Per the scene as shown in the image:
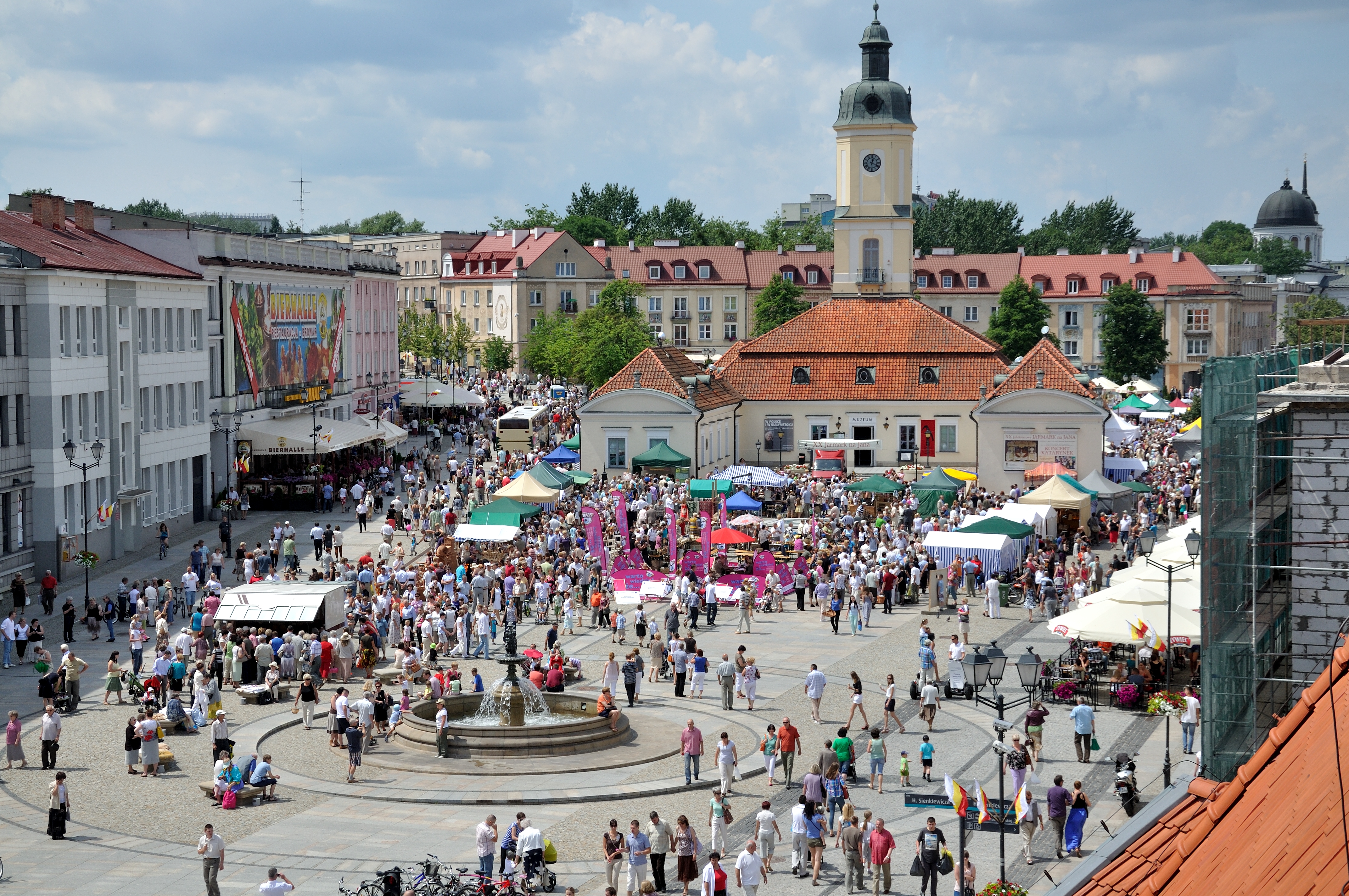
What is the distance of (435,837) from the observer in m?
23.2

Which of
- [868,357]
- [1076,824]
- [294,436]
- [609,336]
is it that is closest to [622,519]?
[294,436]

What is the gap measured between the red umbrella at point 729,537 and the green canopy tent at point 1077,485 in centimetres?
1181

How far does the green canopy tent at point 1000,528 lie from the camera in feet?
145

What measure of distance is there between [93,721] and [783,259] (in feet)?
336

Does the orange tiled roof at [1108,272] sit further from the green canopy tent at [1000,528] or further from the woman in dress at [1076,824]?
the woman in dress at [1076,824]

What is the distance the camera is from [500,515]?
46375mm

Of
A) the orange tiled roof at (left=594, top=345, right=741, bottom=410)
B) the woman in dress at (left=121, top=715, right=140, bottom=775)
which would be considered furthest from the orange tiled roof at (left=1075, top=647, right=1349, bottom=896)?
the orange tiled roof at (left=594, top=345, right=741, bottom=410)

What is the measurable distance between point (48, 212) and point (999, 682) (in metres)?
41.7

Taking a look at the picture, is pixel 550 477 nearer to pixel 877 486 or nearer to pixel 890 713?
pixel 877 486

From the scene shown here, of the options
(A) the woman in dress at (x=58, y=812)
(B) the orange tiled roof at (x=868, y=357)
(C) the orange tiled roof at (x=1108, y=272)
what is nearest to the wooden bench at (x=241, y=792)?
(A) the woman in dress at (x=58, y=812)

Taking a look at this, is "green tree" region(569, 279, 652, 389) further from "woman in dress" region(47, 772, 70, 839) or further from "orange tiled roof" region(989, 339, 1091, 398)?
"woman in dress" region(47, 772, 70, 839)

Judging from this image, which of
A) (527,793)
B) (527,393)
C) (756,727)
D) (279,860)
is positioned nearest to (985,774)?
(756,727)

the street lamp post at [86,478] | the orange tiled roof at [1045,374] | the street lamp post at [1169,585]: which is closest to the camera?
the street lamp post at [1169,585]

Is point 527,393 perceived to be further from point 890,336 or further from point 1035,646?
point 1035,646
